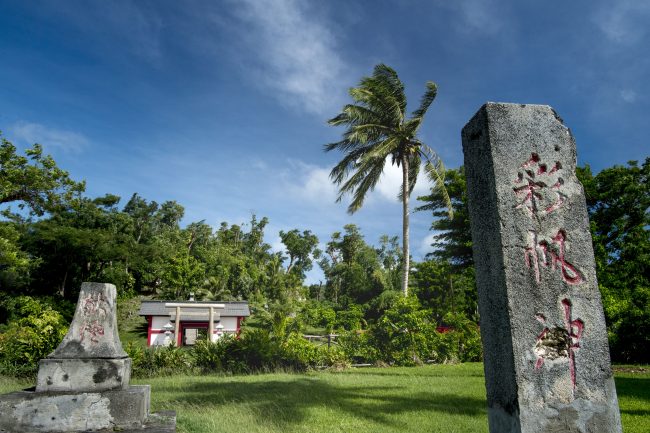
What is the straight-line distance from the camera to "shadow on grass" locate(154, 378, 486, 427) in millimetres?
6896

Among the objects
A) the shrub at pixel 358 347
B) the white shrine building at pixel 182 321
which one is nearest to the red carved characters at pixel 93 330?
the shrub at pixel 358 347

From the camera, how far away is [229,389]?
935cm

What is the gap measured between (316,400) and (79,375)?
4.13 meters

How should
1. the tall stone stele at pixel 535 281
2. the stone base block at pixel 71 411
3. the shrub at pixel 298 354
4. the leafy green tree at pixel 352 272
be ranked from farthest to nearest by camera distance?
the leafy green tree at pixel 352 272
the shrub at pixel 298 354
the stone base block at pixel 71 411
the tall stone stele at pixel 535 281

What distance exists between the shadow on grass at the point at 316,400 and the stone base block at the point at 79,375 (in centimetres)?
173

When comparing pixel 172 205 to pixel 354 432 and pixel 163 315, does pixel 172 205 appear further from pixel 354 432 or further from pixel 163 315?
pixel 354 432

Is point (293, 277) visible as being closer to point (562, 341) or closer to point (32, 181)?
point (32, 181)

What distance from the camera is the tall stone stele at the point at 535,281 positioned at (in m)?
2.84

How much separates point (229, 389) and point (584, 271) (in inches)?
323

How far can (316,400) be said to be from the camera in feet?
26.5

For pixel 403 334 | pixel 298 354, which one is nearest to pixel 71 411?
pixel 298 354

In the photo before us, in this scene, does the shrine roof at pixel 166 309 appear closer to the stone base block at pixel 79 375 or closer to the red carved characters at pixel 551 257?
the stone base block at pixel 79 375

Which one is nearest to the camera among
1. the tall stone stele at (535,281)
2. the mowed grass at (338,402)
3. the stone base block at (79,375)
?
the tall stone stele at (535,281)

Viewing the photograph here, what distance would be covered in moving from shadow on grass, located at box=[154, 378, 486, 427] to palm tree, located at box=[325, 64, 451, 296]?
26.4 feet
